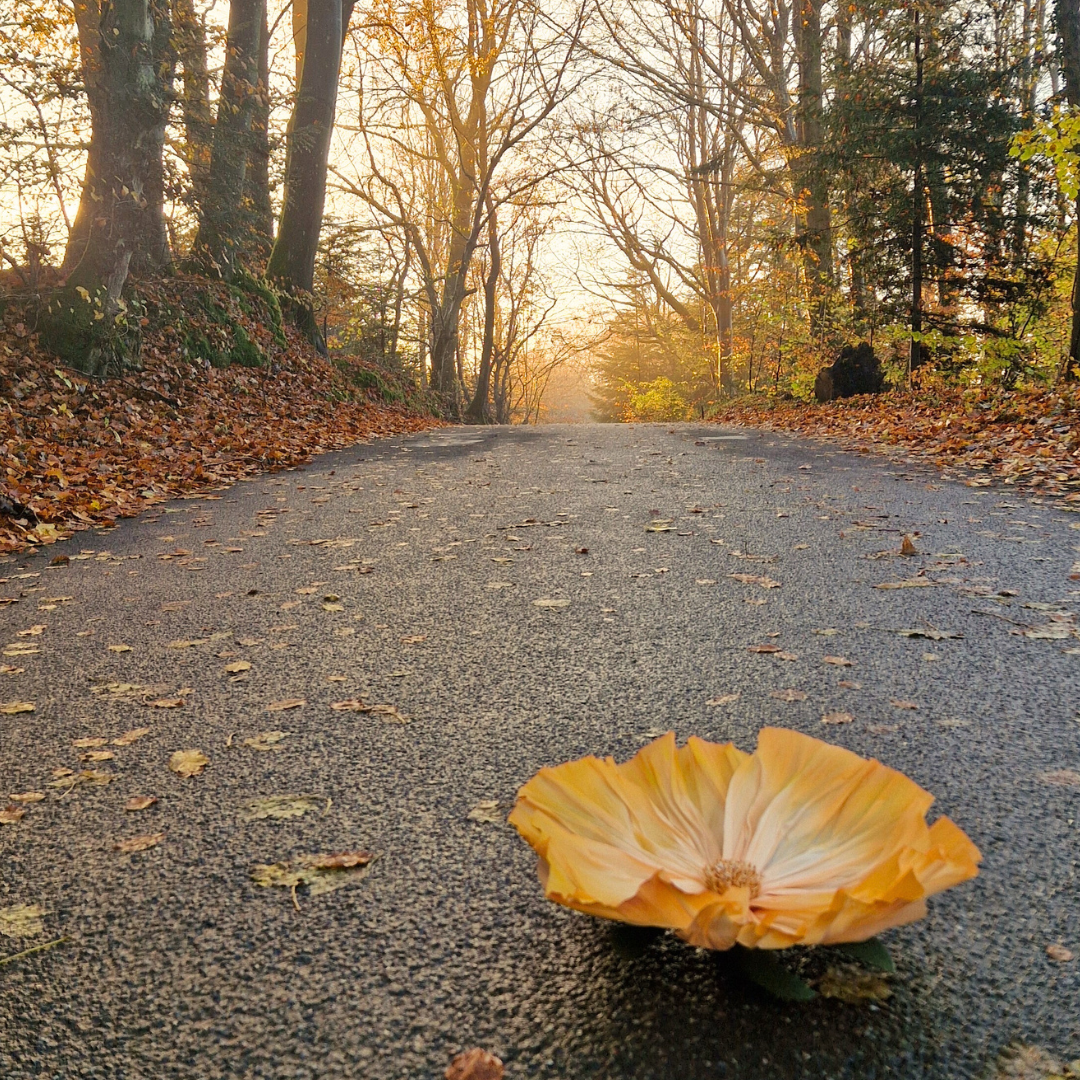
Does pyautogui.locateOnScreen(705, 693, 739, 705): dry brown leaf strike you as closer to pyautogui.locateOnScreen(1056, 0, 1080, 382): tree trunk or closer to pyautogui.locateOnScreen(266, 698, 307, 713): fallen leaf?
pyautogui.locateOnScreen(266, 698, 307, 713): fallen leaf

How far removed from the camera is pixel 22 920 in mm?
1543

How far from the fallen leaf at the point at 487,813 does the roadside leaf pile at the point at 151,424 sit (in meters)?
4.26

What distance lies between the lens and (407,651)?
9.73 feet

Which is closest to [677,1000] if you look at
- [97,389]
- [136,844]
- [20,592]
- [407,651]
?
[136,844]

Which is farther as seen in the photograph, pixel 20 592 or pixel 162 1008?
pixel 20 592

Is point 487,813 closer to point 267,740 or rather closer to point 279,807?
point 279,807

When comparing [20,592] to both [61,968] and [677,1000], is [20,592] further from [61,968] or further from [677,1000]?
[677,1000]

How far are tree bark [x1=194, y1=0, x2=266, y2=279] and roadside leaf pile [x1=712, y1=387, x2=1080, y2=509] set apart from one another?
29.5ft

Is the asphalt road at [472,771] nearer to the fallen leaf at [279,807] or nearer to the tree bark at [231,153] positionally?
the fallen leaf at [279,807]

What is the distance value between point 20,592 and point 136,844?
2797mm

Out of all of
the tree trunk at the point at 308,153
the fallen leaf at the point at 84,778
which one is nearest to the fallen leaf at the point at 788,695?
the fallen leaf at the point at 84,778

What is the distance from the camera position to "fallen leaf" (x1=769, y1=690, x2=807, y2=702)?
239 centimetres

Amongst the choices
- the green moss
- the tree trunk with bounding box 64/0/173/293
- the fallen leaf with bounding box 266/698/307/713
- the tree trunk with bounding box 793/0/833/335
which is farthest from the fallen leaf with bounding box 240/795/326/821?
the tree trunk with bounding box 793/0/833/335

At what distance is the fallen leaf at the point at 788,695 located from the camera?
7.85ft
